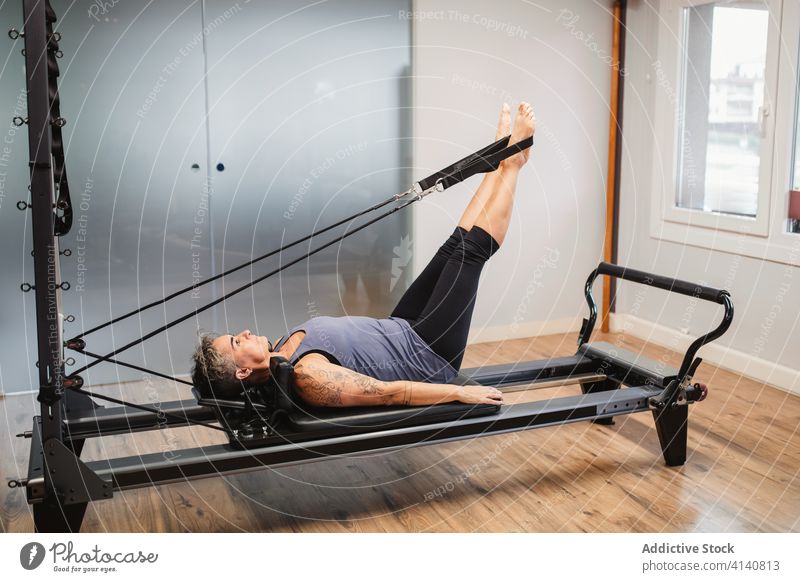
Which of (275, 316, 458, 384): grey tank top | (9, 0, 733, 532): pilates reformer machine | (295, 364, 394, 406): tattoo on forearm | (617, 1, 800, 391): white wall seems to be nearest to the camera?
(9, 0, 733, 532): pilates reformer machine

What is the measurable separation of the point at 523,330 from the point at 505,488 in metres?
1.89

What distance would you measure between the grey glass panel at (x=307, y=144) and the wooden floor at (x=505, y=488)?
1069mm

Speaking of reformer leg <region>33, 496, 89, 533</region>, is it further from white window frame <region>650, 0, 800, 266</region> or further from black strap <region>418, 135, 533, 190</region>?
white window frame <region>650, 0, 800, 266</region>

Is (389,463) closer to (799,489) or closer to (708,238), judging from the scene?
(799,489)

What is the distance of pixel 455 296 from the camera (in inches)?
104

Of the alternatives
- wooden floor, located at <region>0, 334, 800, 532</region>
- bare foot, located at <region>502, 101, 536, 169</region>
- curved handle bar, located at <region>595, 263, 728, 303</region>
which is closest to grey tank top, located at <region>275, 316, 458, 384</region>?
wooden floor, located at <region>0, 334, 800, 532</region>

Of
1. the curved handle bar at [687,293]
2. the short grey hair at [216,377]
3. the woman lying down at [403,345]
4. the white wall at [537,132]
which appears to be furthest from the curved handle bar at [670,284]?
the short grey hair at [216,377]

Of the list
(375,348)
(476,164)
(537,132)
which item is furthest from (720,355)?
(375,348)

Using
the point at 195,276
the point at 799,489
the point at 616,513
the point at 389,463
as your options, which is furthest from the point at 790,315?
the point at 195,276

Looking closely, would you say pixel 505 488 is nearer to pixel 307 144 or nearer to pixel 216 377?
pixel 216 377

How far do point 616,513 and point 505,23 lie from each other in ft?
8.52

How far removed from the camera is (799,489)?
253 centimetres

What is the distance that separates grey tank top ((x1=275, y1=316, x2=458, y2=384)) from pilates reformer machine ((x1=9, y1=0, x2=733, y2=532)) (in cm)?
15

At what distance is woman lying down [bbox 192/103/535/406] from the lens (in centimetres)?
237
